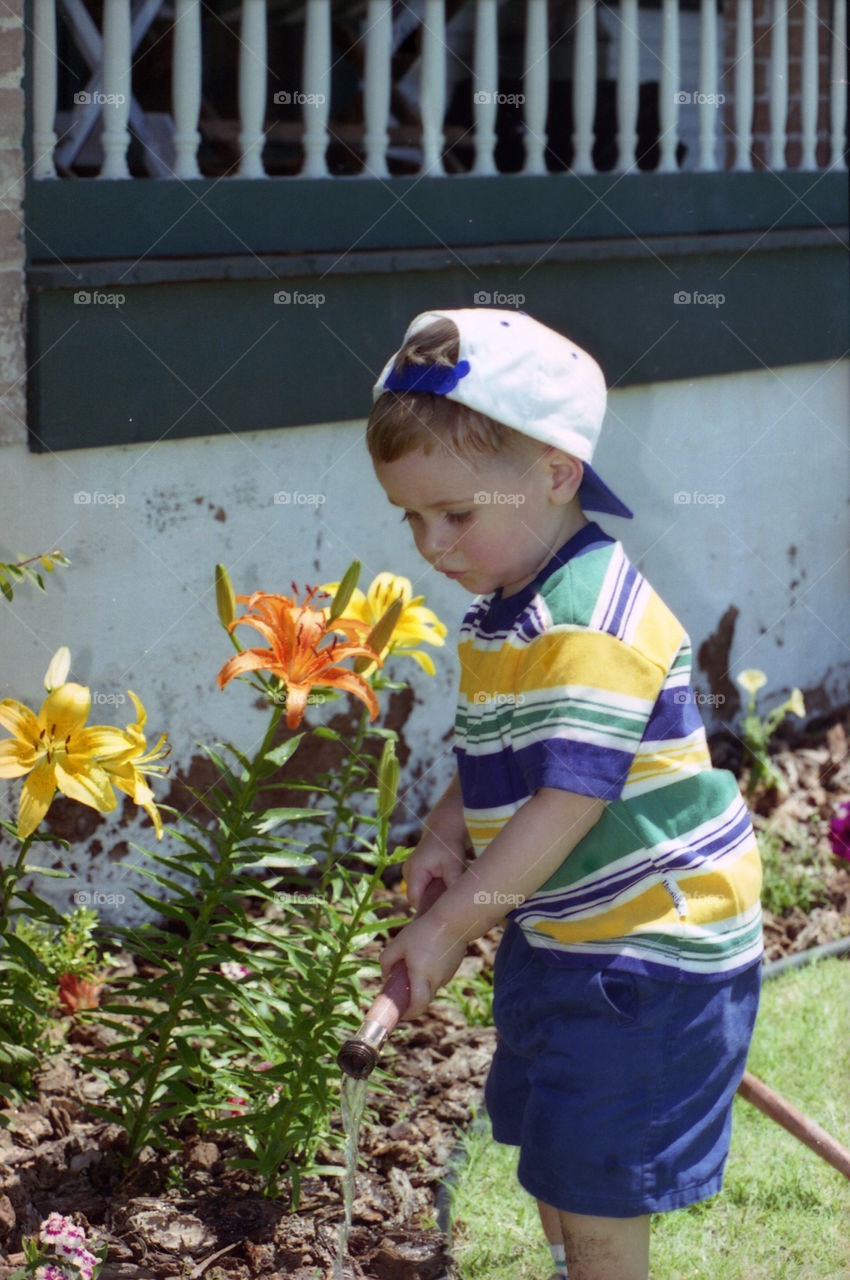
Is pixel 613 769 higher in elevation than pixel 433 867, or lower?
higher

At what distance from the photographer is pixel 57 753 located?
2.02 meters

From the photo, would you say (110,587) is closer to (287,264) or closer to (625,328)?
(287,264)

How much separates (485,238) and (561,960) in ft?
7.76

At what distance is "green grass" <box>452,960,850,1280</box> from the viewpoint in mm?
2312

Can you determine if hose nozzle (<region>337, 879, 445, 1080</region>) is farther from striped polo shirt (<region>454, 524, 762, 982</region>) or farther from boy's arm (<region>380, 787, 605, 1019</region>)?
striped polo shirt (<region>454, 524, 762, 982</region>)

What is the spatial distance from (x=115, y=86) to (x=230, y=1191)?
231 cm

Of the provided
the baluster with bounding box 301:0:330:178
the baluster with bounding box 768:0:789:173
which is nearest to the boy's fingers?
the baluster with bounding box 301:0:330:178

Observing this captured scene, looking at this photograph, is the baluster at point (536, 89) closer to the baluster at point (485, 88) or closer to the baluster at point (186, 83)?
the baluster at point (485, 88)

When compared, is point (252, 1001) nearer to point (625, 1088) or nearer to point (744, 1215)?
point (625, 1088)

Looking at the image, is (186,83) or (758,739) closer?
(186,83)

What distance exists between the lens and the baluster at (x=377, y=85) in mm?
3654

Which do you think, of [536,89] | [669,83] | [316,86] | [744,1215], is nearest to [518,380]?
[744,1215]

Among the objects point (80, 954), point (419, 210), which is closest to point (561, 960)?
point (80, 954)

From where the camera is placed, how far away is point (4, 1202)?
2.21 m
